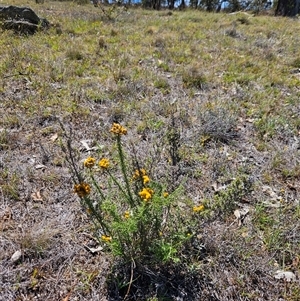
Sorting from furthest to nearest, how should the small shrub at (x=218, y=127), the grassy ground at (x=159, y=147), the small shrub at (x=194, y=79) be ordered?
the small shrub at (x=194, y=79)
the small shrub at (x=218, y=127)
the grassy ground at (x=159, y=147)

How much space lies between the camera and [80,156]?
3.03 meters

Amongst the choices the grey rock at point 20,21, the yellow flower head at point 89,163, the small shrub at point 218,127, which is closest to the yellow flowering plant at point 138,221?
the yellow flower head at point 89,163

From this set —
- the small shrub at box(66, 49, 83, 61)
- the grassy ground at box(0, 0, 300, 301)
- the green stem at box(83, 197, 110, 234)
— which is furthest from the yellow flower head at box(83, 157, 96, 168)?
the small shrub at box(66, 49, 83, 61)

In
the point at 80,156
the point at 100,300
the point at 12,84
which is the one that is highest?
the point at 12,84

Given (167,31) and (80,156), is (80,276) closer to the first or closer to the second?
(80,156)

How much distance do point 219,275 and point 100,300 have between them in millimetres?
859

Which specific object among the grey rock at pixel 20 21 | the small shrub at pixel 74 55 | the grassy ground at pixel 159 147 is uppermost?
the grey rock at pixel 20 21

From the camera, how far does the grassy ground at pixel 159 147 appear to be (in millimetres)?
1958

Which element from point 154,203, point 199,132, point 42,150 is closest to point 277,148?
point 199,132

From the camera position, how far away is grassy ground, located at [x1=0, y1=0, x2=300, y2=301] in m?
1.96

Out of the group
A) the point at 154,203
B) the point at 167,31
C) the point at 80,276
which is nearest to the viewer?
the point at 154,203

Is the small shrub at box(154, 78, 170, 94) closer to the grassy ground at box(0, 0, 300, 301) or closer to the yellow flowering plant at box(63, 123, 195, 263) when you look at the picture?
the grassy ground at box(0, 0, 300, 301)

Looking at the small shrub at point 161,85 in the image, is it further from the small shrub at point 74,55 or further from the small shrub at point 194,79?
the small shrub at point 74,55

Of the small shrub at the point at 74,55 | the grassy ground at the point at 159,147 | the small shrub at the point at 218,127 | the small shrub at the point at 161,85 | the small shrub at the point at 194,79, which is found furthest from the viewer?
the small shrub at the point at 74,55
